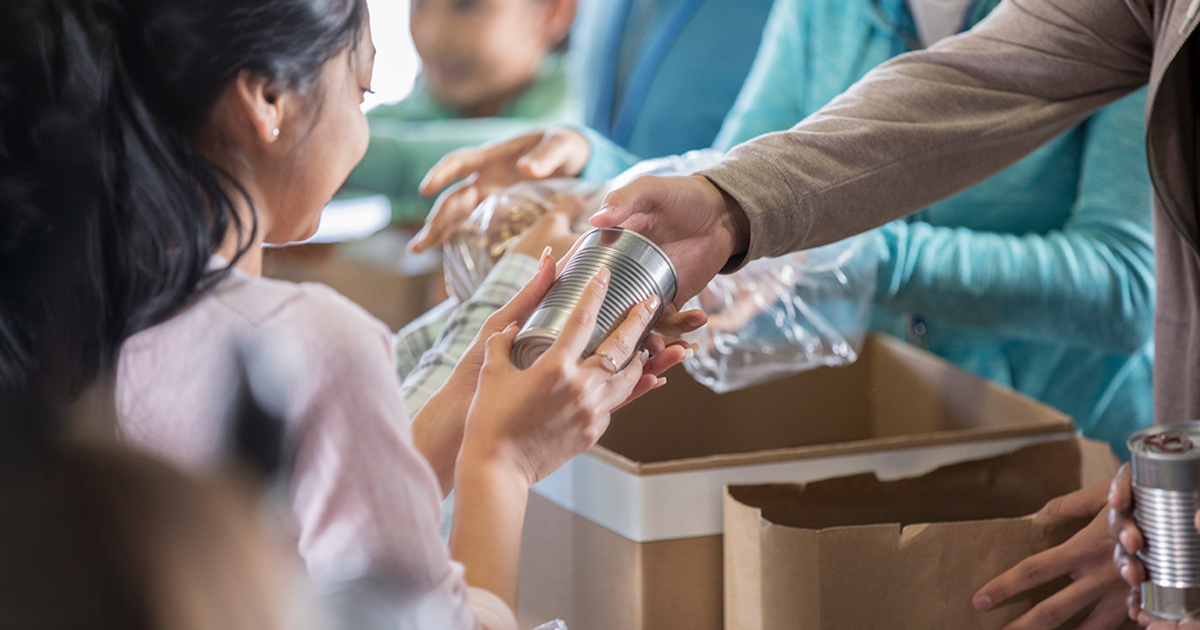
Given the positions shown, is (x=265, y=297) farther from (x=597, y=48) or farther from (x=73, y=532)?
(x=597, y=48)

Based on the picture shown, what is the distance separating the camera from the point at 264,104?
43cm

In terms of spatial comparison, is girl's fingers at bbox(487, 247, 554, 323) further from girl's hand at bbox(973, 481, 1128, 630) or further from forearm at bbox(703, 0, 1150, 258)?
girl's hand at bbox(973, 481, 1128, 630)

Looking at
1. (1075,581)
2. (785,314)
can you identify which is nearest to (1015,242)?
(785,314)

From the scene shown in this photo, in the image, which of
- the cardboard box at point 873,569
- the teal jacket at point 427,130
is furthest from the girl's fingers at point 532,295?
the teal jacket at point 427,130

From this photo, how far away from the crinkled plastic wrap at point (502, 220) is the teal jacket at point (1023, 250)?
320 mm

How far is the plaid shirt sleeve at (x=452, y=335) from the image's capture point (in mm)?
617

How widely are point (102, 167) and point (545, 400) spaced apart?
0.70 ft

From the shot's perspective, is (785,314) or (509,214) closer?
(509,214)

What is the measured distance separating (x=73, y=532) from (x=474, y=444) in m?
0.17

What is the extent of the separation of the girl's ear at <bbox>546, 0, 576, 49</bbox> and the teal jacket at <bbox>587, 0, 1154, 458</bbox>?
91 cm

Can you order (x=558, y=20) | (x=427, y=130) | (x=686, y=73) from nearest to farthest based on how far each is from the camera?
(x=686, y=73) < (x=427, y=130) < (x=558, y=20)

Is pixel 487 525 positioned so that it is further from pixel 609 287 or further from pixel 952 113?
pixel 952 113

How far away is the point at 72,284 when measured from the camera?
15.8 inches

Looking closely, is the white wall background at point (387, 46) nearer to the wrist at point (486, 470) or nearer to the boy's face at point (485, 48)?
the wrist at point (486, 470)
